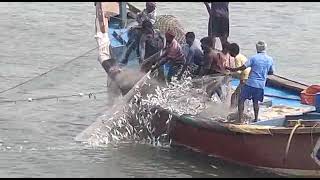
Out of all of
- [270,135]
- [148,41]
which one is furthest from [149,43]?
[270,135]

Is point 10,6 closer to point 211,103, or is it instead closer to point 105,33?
point 105,33

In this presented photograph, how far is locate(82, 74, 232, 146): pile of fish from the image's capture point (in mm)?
13952

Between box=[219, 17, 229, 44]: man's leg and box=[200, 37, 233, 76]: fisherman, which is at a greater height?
box=[219, 17, 229, 44]: man's leg

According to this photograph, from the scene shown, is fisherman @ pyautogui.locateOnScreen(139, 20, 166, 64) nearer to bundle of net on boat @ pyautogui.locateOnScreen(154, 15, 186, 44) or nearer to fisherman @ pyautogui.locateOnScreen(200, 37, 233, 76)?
bundle of net on boat @ pyautogui.locateOnScreen(154, 15, 186, 44)

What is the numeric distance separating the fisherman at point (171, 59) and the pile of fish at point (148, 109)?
219 millimetres

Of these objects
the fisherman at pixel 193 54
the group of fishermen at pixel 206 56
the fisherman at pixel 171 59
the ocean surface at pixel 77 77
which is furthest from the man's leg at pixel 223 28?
the ocean surface at pixel 77 77

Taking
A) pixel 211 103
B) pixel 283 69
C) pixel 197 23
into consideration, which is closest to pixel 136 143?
pixel 211 103

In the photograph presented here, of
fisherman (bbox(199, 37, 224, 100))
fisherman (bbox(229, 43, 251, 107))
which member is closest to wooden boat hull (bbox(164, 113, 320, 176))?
fisherman (bbox(229, 43, 251, 107))

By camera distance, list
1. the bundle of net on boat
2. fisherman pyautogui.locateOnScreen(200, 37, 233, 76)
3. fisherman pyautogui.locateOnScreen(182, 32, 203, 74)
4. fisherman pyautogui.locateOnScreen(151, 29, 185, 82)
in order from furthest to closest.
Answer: the bundle of net on boat
fisherman pyautogui.locateOnScreen(182, 32, 203, 74)
fisherman pyautogui.locateOnScreen(151, 29, 185, 82)
fisherman pyautogui.locateOnScreen(200, 37, 233, 76)

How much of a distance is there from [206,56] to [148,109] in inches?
52.6

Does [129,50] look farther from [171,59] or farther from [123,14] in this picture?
[123,14]

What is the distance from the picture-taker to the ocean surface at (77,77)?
13.9 meters

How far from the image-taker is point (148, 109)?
14.4 m

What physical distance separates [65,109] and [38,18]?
10196 mm
